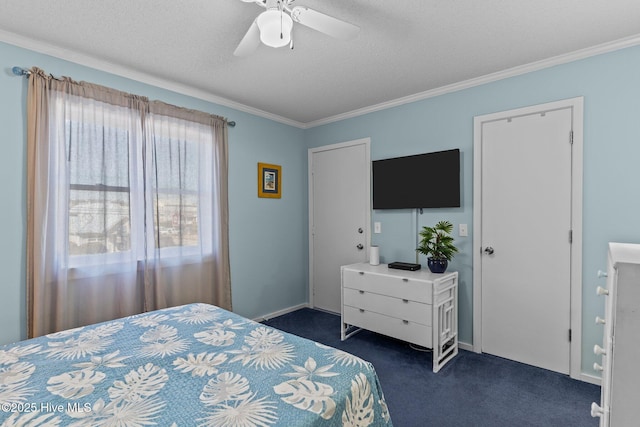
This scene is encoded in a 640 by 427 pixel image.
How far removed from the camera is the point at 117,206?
2.59 metres

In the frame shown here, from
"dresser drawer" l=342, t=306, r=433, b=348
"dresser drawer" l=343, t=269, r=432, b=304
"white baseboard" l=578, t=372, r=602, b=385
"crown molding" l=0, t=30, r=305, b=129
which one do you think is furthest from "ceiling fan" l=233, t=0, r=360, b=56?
"white baseboard" l=578, t=372, r=602, b=385

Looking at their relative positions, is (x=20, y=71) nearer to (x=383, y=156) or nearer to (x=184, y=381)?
(x=184, y=381)

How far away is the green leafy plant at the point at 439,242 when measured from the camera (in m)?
2.85


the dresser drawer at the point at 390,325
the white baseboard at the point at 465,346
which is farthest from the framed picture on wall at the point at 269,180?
the white baseboard at the point at 465,346

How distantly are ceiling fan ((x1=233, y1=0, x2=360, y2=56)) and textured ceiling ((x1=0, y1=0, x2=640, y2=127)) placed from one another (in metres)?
0.29

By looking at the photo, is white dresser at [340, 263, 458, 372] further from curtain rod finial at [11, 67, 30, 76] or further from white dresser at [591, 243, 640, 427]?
curtain rod finial at [11, 67, 30, 76]

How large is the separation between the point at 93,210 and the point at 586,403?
3796mm

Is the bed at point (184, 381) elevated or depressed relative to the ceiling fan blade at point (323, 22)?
depressed

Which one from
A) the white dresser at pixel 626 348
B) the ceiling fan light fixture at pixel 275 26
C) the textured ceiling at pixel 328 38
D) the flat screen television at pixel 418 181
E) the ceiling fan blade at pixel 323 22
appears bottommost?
the white dresser at pixel 626 348

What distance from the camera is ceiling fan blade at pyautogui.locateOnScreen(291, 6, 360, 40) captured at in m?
1.57

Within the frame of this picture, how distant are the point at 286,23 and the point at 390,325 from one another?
2.49 metres

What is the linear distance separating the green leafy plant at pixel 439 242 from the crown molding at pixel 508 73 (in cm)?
129

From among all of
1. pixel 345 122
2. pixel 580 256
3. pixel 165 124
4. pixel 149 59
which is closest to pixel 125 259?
pixel 165 124

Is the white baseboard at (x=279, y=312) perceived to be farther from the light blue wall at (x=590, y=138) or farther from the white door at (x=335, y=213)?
the light blue wall at (x=590, y=138)
